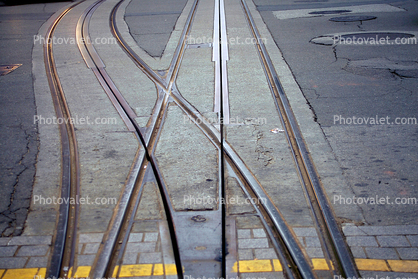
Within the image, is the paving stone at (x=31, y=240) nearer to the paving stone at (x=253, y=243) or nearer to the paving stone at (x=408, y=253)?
the paving stone at (x=253, y=243)

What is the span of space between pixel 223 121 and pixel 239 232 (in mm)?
2637

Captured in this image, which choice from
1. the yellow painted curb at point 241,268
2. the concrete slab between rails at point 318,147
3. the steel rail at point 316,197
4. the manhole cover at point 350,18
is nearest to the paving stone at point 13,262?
the yellow painted curb at point 241,268

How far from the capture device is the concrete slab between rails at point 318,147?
4.02 m

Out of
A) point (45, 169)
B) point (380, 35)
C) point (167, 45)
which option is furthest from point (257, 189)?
point (380, 35)

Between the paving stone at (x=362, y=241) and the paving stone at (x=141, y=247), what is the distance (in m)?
1.76

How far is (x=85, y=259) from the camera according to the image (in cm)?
339

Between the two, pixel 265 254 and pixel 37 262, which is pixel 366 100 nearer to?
pixel 265 254

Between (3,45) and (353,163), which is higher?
(3,45)

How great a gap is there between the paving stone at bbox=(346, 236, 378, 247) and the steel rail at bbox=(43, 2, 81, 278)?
8.04ft

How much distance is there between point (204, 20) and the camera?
1262cm

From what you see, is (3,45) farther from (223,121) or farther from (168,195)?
(168,195)

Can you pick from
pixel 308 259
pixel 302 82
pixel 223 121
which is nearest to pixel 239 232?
pixel 308 259

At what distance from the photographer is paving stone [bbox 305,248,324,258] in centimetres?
338

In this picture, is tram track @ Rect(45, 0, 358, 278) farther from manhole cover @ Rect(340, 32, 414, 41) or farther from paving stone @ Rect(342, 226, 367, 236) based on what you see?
manhole cover @ Rect(340, 32, 414, 41)
